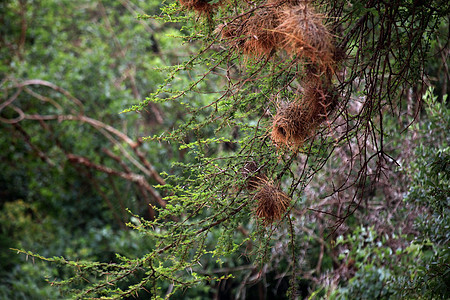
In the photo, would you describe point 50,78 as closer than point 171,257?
No

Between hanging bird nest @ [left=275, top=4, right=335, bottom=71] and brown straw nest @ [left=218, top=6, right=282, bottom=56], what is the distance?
11 cm

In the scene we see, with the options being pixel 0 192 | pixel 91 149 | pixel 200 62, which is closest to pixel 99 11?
pixel 91 149

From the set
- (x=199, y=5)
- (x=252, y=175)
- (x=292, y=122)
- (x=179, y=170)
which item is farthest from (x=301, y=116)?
(x=179, y=170)

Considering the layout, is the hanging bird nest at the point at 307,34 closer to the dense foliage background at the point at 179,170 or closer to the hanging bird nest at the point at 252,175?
the dense foliage background at the point at 179,170

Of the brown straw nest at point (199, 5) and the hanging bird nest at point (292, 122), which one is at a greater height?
the brown straw nest at point (199, 5)

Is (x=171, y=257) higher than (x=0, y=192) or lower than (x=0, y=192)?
lower

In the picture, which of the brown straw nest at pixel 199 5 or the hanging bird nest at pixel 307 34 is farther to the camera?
the brown straw nest at pixel 199 5

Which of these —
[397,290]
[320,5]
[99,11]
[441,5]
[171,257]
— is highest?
[99,11]

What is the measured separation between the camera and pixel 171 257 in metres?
2.31

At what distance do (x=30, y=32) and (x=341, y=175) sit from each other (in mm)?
4722

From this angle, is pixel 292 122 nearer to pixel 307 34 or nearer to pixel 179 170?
pixel 307 34

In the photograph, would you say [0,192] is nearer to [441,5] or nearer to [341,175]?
[341,175]

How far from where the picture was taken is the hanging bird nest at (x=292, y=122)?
2055mm

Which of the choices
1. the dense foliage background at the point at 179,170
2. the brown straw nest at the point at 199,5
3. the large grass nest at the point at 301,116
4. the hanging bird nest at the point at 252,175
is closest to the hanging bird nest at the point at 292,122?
the large grass nest at the point at 301,116
